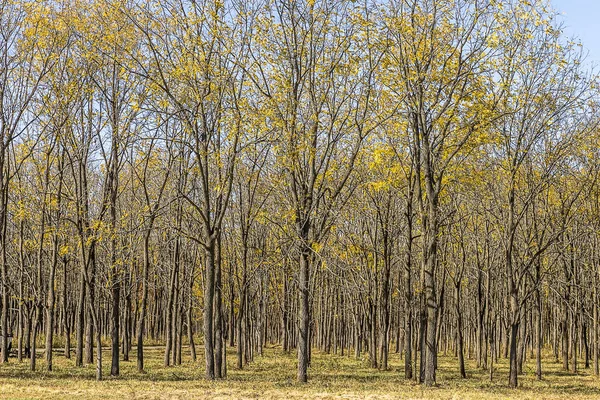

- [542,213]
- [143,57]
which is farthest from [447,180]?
[542,213]

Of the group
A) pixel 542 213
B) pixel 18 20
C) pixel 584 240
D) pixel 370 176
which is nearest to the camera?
pixel 18 20

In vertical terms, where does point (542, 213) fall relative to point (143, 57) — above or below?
below

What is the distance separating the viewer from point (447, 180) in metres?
20.4

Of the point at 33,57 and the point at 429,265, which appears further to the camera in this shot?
the point at 33,57

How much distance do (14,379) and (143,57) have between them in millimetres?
11329

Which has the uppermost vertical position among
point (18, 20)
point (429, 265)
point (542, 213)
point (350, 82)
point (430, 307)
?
point (18, 20)

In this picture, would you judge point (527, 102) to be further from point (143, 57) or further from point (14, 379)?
point (14, 379)

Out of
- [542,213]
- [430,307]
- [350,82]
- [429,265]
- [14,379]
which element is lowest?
[14,379]

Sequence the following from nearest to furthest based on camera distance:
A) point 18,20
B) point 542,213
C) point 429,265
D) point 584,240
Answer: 1. point 429,265
2. point 18,20
3. point 542,213
4. point 584,240

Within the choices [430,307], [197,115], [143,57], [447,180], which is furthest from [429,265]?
[143,57]

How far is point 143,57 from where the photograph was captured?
23.3 meters

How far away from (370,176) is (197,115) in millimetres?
8861

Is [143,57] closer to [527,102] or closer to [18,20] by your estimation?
[18,20]

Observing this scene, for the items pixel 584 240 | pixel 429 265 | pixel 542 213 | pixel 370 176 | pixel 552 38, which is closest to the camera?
pixel 429 265
